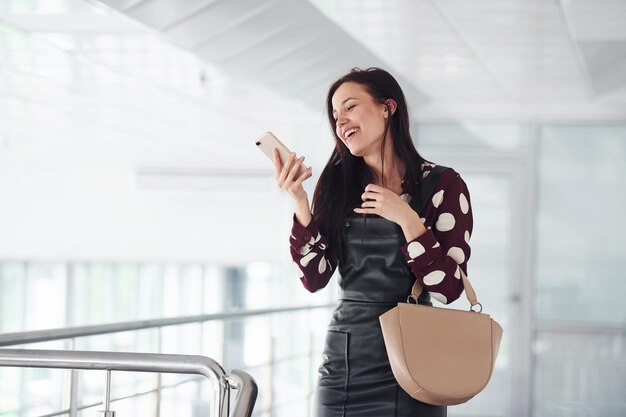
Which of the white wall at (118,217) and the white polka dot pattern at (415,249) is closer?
the white polka dot pattern at (415,249)

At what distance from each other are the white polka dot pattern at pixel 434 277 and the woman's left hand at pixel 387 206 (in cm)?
10

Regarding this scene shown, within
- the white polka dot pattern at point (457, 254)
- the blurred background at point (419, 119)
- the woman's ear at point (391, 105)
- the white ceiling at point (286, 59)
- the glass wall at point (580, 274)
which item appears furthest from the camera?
the glass wall at point (580, 274)

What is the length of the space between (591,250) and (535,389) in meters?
1.16

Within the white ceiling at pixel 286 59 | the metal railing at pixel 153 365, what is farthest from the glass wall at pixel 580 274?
the metal railing at pixel 153 365

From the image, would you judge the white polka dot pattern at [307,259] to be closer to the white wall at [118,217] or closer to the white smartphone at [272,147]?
the white smartphone at [272,147]

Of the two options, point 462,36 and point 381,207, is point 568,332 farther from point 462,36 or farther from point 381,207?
point 381,207

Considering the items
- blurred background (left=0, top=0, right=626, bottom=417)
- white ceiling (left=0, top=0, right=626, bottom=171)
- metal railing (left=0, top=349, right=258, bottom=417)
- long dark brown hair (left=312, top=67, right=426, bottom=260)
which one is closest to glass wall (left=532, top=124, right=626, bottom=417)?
blurred background (left=0, top=0, right=626, bottom=417)

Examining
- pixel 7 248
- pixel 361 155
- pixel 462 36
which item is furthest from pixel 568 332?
pixel 7 248

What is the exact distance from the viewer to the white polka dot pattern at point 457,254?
192 cm

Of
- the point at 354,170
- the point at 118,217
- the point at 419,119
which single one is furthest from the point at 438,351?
the point at 118,217

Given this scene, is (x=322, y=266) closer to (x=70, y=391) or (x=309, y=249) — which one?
(x=309, y=249)

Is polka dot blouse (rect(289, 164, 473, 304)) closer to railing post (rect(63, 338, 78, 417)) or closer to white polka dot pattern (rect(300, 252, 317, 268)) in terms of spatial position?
white polka dot pattern (rect(300, 252, 317, 268))

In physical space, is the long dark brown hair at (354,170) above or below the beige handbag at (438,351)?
above

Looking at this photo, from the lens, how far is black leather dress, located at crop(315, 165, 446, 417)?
190cm
